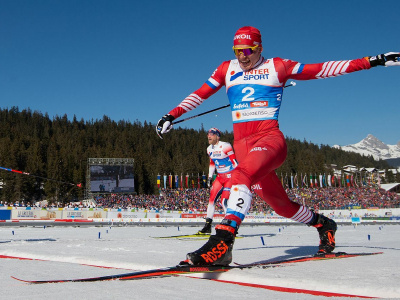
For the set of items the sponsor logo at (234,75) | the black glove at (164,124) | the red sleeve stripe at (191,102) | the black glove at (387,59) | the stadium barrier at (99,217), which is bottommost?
the stadium barrier at (99,217)

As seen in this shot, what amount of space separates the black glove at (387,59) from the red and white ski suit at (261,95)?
10 centimetres

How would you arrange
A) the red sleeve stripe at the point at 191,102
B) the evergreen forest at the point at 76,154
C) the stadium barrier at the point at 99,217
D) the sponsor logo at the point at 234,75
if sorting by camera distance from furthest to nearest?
the evergreen forest at the point at 76,154 < the stadium barrier at the point at 99,217 < the red sleeve stripe at the point at 191,102 < the sponsor logo at the point at 234,75

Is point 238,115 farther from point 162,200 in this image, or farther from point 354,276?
point 162,200

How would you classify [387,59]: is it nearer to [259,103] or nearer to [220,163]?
[259,103]

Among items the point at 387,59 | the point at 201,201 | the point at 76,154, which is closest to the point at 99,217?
the point at 387,59

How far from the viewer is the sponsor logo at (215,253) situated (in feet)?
12.8

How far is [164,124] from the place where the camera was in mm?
→ 5043

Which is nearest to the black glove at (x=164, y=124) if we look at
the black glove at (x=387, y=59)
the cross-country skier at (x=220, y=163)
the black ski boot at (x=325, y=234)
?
the black glove at (x=387, y=59)

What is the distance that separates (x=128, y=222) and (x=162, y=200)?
132 feet

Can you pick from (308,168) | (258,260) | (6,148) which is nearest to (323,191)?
(308,168)

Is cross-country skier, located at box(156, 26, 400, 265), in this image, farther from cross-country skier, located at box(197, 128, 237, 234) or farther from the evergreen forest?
the evergreen forest

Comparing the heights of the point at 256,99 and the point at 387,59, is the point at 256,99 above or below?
below

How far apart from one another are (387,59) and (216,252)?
2706 millimetres

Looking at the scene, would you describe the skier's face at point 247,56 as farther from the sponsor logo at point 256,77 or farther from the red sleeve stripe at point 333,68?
the red sleeve stripe at point 333,68
